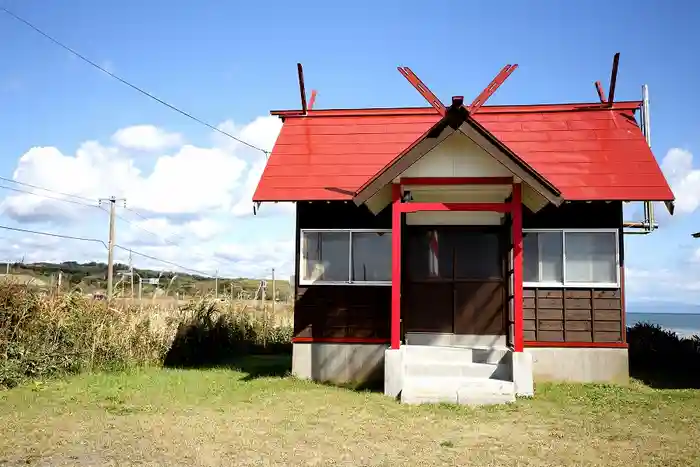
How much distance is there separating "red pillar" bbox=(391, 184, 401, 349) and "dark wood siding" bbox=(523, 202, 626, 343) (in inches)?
108

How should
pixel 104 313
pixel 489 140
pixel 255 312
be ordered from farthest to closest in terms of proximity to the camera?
pixel 255 312 → pixel 104 313 → pixel 489 140

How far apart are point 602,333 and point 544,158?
3.33 m

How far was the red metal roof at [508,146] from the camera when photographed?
11594mm

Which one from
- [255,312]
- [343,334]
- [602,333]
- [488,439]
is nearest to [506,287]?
[602,333]

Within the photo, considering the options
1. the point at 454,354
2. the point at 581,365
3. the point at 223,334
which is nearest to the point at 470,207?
the point at 454,354

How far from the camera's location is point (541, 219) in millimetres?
11945

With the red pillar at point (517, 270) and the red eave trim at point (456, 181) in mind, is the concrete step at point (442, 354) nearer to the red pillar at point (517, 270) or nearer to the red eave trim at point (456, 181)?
the red pillar at point (517, 270)

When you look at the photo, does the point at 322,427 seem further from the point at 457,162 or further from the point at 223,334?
the point at 223,334

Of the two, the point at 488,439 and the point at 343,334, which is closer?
the point at 488,439

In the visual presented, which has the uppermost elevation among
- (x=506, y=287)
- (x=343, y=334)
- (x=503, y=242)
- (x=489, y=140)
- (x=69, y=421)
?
(x=489, y=140)

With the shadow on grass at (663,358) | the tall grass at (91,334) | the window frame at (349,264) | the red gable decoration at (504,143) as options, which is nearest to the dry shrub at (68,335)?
the tall grass at (91,334)

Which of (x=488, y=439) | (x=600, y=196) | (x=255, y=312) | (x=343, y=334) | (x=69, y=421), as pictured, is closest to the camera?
(x=488, y=439)

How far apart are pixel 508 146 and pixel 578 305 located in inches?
126

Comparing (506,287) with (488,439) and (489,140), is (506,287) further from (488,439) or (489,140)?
(488,439)
